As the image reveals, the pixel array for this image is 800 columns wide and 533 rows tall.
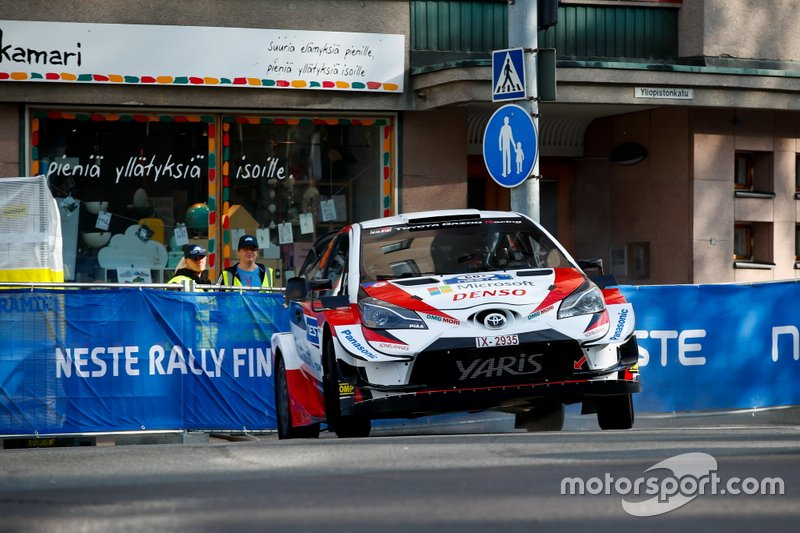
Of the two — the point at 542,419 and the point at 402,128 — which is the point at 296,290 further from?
the point at 402,128

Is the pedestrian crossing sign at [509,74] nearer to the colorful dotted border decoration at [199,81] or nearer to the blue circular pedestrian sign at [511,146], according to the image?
the blue circular pedestrian sign at [511,146]

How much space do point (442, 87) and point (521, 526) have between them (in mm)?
12411

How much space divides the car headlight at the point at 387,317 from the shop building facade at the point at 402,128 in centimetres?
773

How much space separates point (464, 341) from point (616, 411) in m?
1.49

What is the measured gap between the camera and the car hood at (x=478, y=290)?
32.5 feet

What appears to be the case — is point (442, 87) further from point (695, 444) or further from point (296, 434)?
point (695, 444)

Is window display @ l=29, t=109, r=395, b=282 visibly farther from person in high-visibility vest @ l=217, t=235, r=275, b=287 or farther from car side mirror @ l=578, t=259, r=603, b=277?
car side mirror @ l=578, t=259, r=603, b=277

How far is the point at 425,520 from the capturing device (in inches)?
231

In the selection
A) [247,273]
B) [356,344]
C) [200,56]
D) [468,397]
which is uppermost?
[200,56]

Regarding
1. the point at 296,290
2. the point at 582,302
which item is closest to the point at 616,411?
the point at 582,302

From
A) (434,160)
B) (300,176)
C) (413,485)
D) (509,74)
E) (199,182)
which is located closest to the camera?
(413,485)

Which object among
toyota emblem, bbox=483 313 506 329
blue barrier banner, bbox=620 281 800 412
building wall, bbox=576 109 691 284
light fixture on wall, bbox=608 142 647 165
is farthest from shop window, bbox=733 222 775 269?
toyota emblem, bbox=483 313 506 329

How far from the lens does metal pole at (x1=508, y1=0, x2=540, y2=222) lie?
45.0 feet

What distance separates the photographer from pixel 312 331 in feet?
35.6
